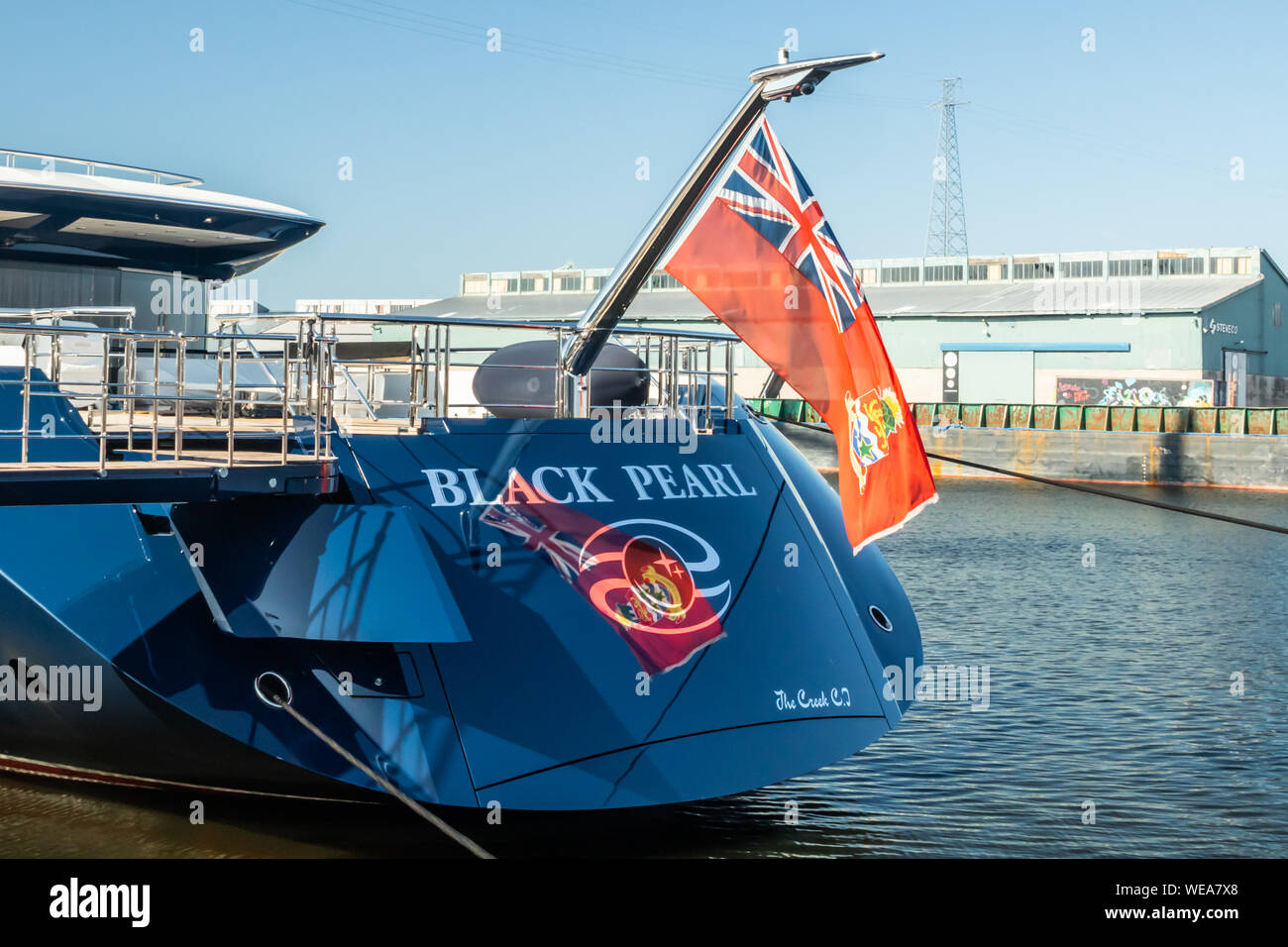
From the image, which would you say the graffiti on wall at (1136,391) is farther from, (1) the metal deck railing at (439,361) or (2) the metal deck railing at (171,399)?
(2) the metal deck railing at (171,399)

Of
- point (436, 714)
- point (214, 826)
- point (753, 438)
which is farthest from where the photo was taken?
point (753, 438)

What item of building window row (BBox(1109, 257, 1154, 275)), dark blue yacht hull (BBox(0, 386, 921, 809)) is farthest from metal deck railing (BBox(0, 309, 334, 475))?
building window row (BBox(1109, 257, 1154, 275))

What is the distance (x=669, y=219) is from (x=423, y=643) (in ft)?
11.2

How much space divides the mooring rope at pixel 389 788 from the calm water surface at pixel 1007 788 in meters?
0.26

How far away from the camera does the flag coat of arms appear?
8.84 meters

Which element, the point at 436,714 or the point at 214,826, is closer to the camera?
the point at 436,714

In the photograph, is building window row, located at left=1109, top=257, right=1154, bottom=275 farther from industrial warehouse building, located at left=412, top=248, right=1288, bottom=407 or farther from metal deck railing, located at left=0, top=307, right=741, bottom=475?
metal deck railing, located at left=0, top=307, right=741, bottom=475

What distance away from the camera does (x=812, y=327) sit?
8.95 m

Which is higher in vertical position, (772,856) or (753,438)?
(753,438)
